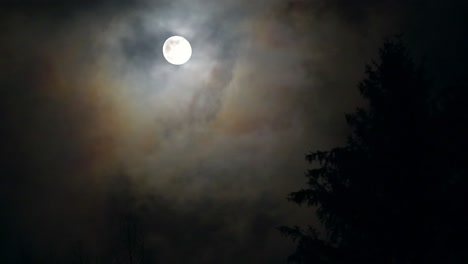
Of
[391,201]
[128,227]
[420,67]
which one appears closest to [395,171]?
[391,201]

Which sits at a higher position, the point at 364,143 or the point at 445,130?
the point at 364,143

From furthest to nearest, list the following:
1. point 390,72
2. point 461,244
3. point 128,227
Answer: point 128,227 → point 390,72 → point 461,244

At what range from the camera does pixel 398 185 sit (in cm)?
845

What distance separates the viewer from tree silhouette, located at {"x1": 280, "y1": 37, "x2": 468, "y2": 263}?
322 inches

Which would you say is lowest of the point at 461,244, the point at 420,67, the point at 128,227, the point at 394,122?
the point at 461,244

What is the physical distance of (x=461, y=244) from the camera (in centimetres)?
812

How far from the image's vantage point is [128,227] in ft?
181

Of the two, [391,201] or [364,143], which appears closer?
[391,201]

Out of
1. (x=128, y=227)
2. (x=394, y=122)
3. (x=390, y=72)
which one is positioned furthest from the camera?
(x=128, y=227)

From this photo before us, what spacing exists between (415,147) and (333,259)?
269cm

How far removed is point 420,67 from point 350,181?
281 centimetres

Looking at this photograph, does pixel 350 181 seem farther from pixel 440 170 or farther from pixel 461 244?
pixel 461 244

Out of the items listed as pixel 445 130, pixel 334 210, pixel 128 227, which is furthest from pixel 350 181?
pixel 128 227

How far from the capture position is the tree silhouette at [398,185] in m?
8.19
